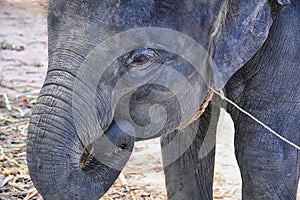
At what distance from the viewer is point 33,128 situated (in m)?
2.82

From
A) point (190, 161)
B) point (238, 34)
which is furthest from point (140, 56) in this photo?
point (190, 161)

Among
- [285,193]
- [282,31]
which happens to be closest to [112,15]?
[282,31]

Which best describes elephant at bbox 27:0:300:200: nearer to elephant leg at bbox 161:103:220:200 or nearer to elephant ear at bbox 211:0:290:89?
elephant ear at bbox 211:0:290:89

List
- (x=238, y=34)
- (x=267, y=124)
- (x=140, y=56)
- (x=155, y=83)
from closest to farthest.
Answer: (x=140, y=56) < (x=155, y=83) < (x=238, y=34) < (x=267, y=124)

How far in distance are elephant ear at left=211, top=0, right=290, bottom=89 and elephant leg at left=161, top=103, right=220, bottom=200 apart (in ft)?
2.81

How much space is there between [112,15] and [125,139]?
49cm

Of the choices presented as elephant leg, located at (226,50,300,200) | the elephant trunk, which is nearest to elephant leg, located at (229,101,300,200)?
elephant leg, located at (226,50,300,200)

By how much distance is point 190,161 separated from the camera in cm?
425

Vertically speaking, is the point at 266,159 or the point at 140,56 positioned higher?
the point at 140,56

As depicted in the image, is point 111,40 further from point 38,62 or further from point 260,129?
point 38,62

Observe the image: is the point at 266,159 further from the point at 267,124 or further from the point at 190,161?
the point at 190,161

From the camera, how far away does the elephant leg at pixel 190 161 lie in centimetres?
419

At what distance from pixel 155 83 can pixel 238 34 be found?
434mm

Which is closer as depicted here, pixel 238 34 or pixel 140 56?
pixel 140 56
